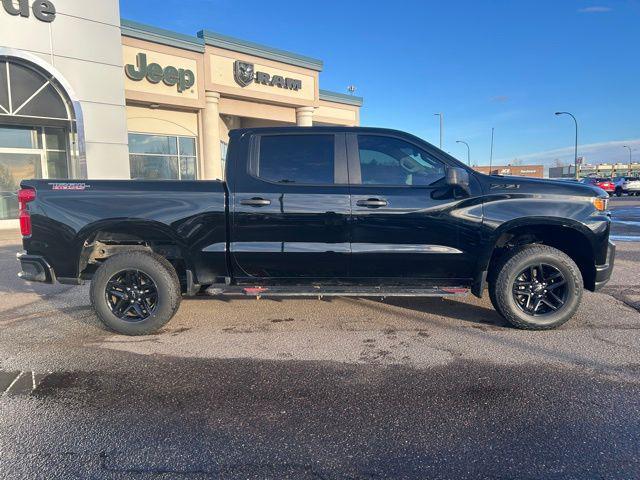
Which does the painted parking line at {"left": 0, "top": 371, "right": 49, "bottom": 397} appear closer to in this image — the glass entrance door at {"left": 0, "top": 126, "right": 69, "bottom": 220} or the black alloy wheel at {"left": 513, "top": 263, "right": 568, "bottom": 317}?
the black alloy wheel at {"left": 513, "top": 263, "right": 568, "bottom": 317}

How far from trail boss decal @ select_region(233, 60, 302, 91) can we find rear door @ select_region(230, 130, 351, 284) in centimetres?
1669

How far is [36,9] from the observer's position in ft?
42.1

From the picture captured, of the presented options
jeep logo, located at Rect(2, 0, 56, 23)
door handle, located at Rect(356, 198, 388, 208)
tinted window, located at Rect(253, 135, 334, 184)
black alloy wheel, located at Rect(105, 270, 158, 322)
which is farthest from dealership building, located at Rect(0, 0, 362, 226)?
door handle, located at Rect(356, 198, 388, 208)

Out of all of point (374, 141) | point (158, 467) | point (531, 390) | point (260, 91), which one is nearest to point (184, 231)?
point (374, 141)

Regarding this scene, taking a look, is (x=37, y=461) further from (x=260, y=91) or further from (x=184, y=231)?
(x=260, y=91)

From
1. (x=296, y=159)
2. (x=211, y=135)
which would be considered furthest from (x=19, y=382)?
(x=211, y=135)

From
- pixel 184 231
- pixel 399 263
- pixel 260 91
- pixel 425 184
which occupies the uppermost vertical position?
pixel 260 91

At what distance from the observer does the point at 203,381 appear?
11.6ft

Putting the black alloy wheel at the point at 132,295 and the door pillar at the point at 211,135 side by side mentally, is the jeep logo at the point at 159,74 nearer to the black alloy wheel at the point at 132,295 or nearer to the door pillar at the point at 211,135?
the door pillar at the point at 211,135

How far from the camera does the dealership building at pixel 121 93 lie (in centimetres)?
1327

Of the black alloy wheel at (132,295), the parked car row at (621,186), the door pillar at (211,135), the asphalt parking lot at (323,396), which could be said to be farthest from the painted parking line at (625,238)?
the parked car row at (621,186)

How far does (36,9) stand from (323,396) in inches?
587

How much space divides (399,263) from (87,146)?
13.1 m

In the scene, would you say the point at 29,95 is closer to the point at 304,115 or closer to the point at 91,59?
the point at 91,59
